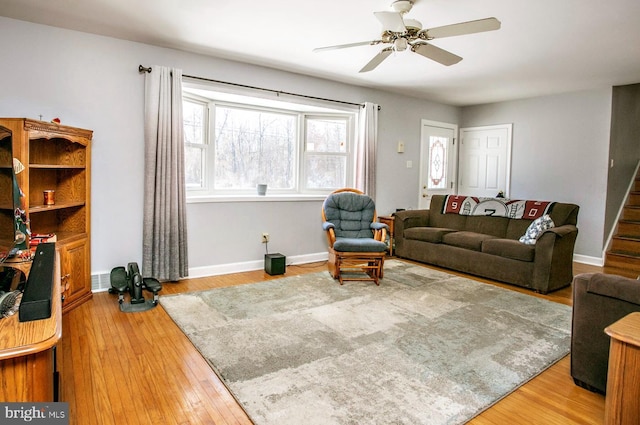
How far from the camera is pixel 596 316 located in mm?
A: 2107

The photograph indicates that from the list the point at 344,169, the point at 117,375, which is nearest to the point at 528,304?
the point at 344,169

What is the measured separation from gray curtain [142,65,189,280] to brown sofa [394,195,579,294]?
295 centimetres

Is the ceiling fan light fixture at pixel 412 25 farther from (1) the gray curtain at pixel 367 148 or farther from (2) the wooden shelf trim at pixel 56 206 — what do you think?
(2) the wooden shelf trim at pixel 56 206

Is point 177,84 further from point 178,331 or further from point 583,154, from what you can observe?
point 583,154

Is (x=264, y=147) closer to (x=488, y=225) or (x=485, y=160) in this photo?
(x=488, y=225)

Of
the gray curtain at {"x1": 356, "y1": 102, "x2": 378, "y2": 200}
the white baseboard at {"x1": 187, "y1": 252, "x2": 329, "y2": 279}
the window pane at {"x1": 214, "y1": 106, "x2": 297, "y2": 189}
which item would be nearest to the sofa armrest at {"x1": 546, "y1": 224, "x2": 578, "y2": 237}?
the gray curtain at {"x1": 356, "y1": 102, "x2": 378, "y2": 200}

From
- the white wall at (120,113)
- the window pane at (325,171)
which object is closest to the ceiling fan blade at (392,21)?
the white wall at (120,113)

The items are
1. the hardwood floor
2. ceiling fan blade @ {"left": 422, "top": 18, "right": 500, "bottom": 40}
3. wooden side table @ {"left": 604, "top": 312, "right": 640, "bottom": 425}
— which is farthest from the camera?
ceiling fan blade @ {"left": 422, "top": 18, "right": 500, "bottom": 40}

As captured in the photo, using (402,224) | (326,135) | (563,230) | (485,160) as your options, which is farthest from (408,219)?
(485,160)

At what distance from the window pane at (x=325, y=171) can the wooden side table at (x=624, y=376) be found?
4119 millimetres

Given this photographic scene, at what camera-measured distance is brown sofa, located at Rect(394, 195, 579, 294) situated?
4.03m

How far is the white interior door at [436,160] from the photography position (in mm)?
6387

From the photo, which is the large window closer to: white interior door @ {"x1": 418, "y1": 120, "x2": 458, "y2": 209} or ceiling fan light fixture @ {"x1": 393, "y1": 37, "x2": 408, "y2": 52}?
white interior door @ {"x1": 418, "y1": 120, "x2": 458, "y2": 209}

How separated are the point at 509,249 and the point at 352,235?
1.71 meters
